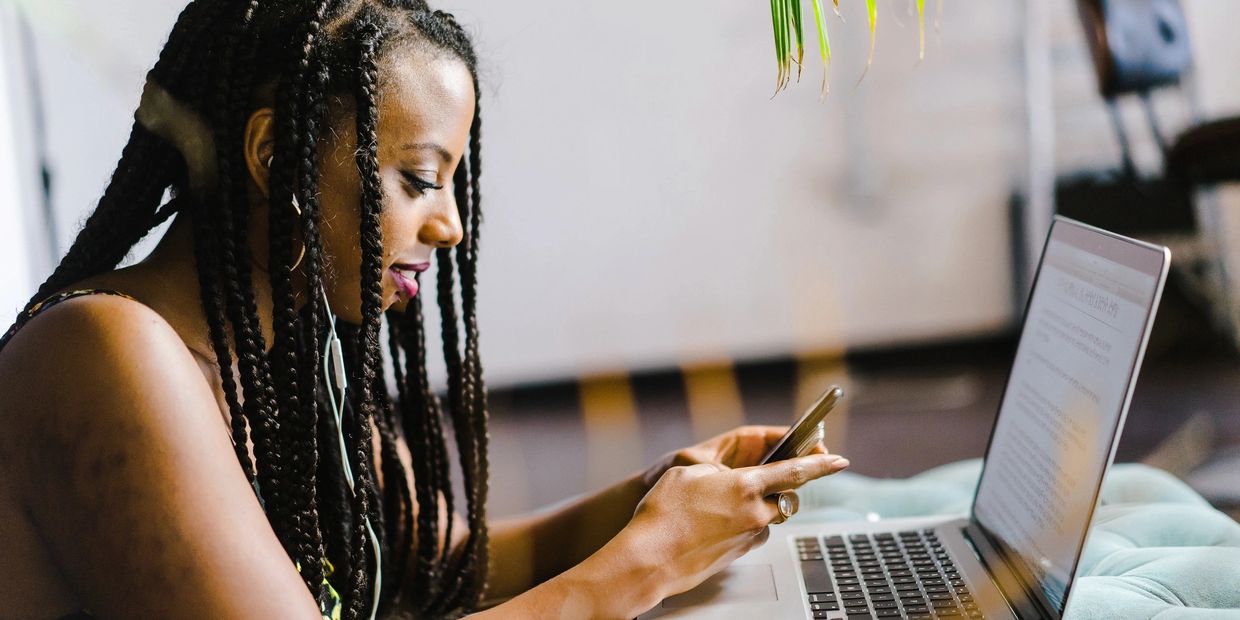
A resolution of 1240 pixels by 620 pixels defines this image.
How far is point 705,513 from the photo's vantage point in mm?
775

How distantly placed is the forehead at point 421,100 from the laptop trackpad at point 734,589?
15.9 inches

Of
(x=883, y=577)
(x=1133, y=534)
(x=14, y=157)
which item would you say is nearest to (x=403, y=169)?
(x=883, y=577)

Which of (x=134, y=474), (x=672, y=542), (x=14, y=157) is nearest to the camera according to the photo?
(x=134, y=474)

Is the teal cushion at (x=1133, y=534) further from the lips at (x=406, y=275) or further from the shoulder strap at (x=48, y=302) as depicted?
the shoulder strap at (x=48, y=302)

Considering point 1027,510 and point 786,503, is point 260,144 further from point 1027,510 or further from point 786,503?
point 1027,510

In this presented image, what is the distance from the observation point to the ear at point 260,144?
0.80m

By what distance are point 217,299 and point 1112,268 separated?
2.20ft

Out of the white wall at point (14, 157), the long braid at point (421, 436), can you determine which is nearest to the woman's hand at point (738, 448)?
the long braid at point (421, 436)

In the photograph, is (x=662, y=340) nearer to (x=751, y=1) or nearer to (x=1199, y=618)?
(x=751, y=1)

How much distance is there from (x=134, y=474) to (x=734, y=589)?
47cm

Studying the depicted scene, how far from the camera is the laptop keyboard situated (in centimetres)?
78

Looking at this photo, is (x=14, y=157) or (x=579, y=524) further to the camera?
(x=14, y=157)

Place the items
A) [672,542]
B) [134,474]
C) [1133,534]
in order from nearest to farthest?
[134,474], [672,542], [1133,534]

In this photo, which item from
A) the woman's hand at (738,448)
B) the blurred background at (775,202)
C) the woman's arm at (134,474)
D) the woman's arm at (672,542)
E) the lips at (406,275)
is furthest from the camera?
the blurred background at (775,202)
